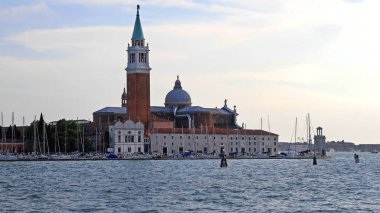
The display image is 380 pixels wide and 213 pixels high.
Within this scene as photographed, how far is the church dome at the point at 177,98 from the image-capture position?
133 metres

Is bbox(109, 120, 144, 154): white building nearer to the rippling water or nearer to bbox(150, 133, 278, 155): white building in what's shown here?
bbox(150, 133, 278, 155): white building

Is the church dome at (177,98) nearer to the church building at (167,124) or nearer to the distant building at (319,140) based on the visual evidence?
the church building at (167,124)

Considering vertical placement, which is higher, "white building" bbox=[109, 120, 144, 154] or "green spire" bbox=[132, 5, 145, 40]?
"green spire" bbox=[132, 5, 145, 40]

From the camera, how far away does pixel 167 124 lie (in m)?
121

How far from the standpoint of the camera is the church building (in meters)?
115

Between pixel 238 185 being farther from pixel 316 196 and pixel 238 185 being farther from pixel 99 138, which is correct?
pixel 99 138

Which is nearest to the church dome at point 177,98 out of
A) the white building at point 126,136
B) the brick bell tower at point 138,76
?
the brick bell tower at point 138,76

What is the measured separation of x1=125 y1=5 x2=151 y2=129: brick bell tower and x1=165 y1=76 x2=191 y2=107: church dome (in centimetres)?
1646

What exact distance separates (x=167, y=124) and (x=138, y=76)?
9.38 m

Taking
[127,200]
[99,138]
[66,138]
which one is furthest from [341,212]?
[99,138]

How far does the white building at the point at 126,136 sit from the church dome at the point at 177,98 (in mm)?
19003

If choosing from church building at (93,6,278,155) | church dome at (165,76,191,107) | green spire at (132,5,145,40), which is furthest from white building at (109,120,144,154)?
church dome at (165,76,191,107)

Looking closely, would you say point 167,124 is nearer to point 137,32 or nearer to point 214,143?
point 214,143

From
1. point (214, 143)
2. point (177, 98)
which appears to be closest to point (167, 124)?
point (214, 143)
